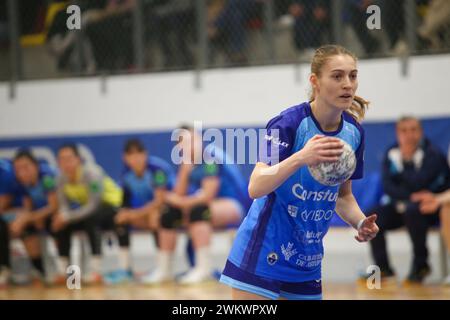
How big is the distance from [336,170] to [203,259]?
235 inches

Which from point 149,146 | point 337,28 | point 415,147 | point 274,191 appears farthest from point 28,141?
point 274,191

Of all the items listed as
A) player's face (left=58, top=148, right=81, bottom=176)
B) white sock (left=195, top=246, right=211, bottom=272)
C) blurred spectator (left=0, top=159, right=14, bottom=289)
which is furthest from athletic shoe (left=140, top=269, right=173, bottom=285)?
blurred spectator (left=0, top=159, right=14, bottom=289)

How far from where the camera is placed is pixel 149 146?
440 inches

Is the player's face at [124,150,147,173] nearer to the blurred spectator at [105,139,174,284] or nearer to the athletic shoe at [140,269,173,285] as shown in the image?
the blurred spectator at [105,139,174,284]

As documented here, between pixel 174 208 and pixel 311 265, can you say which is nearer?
pixel 311 265

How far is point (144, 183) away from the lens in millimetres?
10688

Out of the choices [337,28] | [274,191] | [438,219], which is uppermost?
[337,28]

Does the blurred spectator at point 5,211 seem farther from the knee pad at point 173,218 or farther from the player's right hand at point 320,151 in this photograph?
the player's right hand at point 320,151

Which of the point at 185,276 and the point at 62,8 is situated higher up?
the point at 62,8

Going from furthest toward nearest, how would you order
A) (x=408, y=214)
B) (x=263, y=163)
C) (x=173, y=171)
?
(x=173, y=171) < (x=408, y=214) < (x=263, y=163)

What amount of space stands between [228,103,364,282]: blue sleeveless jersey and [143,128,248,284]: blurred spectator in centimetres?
574

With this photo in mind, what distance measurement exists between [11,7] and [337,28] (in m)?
4.59

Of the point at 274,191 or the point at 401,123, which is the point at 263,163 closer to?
the point at 274,191

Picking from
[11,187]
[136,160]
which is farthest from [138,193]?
[11,187]
